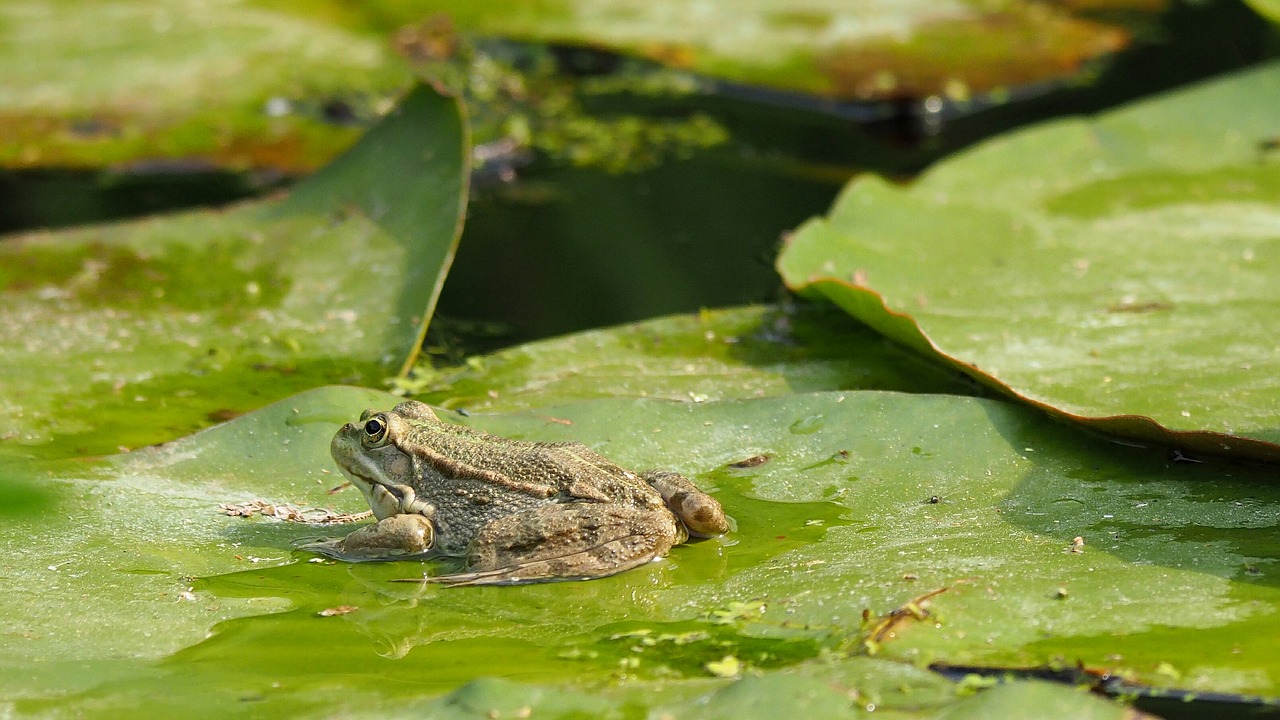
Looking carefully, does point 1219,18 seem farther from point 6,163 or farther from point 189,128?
point 6,163

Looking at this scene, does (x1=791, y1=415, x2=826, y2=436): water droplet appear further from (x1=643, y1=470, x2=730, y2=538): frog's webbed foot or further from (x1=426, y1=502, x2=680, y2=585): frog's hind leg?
(x1=426, y1=502, x2=680, y2=585): frog's hind leg

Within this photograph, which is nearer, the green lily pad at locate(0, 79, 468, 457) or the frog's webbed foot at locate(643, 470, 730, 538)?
the frog's webbed foot at locate(643, 470, 730, 538)

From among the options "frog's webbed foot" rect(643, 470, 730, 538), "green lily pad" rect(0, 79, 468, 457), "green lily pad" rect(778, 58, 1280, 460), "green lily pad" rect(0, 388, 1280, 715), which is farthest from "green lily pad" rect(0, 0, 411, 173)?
"frog's webbed foot" rect(643, 470, 730, 538)

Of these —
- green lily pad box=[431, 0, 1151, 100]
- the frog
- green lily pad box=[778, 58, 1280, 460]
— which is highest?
green lily pad box=[431, 0, 1151, 100]

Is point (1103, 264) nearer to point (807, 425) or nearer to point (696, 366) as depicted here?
point (696, 366)

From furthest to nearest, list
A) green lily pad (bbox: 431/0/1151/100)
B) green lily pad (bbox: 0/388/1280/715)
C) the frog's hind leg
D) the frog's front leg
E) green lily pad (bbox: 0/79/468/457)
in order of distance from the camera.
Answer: green lily pad (bbox: 431/0/1151/100) < green lily pad (bbox: 0/79/468/457) < the frog's front leg < the frog's hind leg < green lily pad (bbox: 0/388/1280/715)

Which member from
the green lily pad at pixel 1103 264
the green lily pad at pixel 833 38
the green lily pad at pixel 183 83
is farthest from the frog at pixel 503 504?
the green lily pad at pixel 833 38

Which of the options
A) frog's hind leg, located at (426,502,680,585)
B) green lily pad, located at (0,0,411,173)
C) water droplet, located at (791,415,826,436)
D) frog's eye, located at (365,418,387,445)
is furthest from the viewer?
green lily pad, located at (0,0,411,173)

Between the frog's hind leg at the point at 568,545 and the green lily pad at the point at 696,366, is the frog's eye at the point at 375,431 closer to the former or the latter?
the frog's hind leg at the point at 568,545
